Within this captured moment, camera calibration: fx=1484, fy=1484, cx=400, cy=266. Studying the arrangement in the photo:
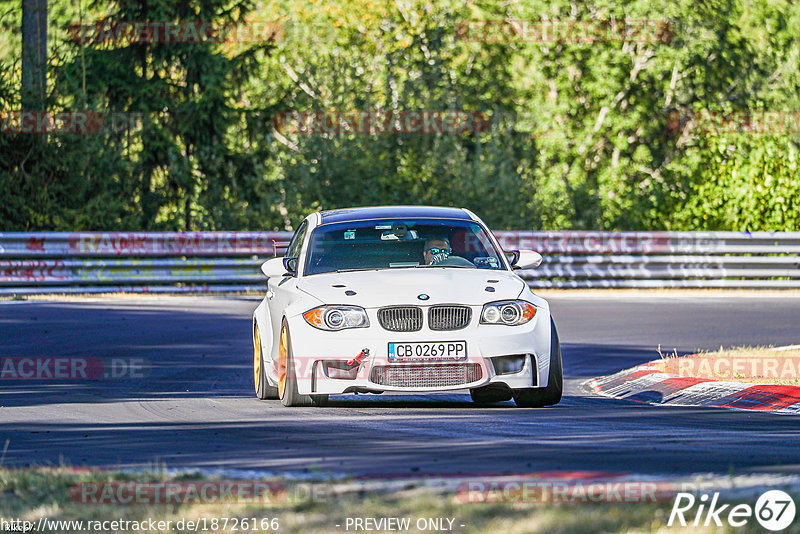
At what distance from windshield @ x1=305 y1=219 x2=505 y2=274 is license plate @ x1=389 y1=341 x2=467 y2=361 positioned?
Answer: 1.18m

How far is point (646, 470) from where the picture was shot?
7.25 m

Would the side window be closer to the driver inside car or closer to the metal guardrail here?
the driver inside car

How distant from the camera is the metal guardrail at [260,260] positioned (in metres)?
25.6

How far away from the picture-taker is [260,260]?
27516 millimetres

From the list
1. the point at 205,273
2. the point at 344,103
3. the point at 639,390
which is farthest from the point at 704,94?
the point at 639,390

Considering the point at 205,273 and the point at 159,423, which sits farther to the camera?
the point at 205,273

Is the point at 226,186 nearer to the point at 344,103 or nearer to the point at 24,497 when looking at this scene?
the point at 344,103

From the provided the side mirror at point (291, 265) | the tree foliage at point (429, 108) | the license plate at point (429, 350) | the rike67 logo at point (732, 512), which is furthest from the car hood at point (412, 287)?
the tree foliage at point (429, 108)

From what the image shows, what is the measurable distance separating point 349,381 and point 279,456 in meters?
2.41

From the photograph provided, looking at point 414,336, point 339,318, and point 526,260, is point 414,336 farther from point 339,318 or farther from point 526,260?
point 526,260

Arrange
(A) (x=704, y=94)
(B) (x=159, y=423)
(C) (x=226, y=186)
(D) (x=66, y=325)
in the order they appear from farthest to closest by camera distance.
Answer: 1. (A) (x=704, y=94)
2. (C) (x=226, y=186)
3. (D) (x=66, y=325)
4. (B) (x=159, y=423)

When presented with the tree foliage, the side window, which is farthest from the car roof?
the tree foliage

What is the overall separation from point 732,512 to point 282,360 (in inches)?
220

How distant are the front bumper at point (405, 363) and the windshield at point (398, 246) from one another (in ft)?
3.59
